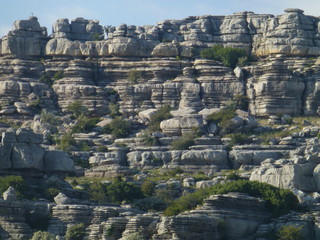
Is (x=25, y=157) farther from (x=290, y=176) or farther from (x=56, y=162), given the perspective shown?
(x=290, y=176)

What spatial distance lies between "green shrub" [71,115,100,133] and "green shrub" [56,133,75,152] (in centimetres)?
232

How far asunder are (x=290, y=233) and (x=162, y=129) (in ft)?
123

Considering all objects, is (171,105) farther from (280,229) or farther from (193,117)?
(280,229)

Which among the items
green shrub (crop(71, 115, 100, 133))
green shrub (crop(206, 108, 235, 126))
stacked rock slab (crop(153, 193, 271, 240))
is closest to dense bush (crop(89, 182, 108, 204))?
stacked rock slab (crop(153, 193, 271, 240))

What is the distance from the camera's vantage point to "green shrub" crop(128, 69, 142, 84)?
122 m

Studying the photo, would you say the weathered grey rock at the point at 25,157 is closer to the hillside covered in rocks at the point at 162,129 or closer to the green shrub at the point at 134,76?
the hillside covered in rocks at the point at 162,129

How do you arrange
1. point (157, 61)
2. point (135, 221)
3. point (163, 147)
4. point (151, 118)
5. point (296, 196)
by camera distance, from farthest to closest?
point (157, 61) → point (151, 118) → point (163, 147) → point (296, 196) → point (135, 221)

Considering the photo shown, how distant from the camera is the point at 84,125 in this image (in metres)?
115

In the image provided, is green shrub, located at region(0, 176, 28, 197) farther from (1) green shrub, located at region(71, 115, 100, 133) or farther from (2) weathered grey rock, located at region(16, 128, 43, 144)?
(1) green shrub, located at region(71, 115, 100, 133)

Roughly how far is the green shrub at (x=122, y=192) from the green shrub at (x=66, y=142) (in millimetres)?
15207

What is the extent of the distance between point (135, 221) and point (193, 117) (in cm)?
3798

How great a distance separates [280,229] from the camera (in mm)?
77062

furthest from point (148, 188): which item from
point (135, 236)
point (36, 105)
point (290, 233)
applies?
point (36, 105)

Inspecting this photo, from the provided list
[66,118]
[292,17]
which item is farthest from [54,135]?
[292,17]
